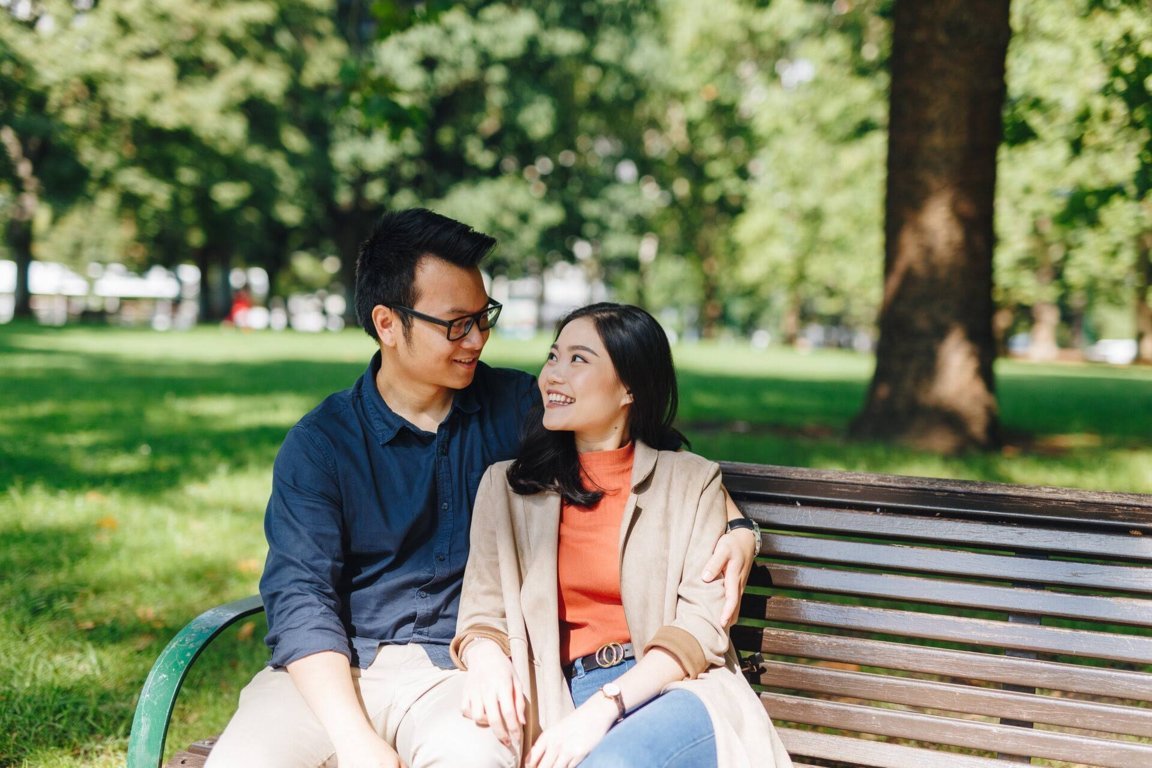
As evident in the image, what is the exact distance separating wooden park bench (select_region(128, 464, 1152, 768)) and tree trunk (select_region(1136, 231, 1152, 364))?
69.6 feet

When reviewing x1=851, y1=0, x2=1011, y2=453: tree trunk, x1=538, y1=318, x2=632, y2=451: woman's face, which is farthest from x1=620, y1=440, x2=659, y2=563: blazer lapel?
x1=851, y1=0, x2=1011, y2=453: tree trunk

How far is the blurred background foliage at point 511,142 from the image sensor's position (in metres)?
24.3

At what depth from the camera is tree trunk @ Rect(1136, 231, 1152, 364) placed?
74.6ft

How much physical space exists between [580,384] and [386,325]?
0.61 m

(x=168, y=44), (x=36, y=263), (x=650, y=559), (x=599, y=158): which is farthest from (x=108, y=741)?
(x=36, y=263)

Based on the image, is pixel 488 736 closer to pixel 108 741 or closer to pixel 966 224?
pixel 108 741

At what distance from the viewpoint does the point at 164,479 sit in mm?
7023

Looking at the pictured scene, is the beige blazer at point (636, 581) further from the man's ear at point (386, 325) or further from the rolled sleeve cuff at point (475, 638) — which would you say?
the man's ear at point (386, 325)

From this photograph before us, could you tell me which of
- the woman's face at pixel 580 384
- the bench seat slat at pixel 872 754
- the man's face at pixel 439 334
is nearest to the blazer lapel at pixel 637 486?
the woman's face at pixel 580 384

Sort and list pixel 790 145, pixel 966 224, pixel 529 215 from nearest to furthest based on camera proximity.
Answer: pixel 966 224, pixel 790 145, pixel 529 215

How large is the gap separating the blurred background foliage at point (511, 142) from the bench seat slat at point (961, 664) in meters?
16.8

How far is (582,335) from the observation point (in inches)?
106

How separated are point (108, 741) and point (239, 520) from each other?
2.62 m

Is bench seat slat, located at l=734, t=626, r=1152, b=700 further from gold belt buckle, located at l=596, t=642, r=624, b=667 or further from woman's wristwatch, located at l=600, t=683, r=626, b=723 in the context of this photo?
woman's wristwatch, located at l=600, t=683, r=626, b=723
